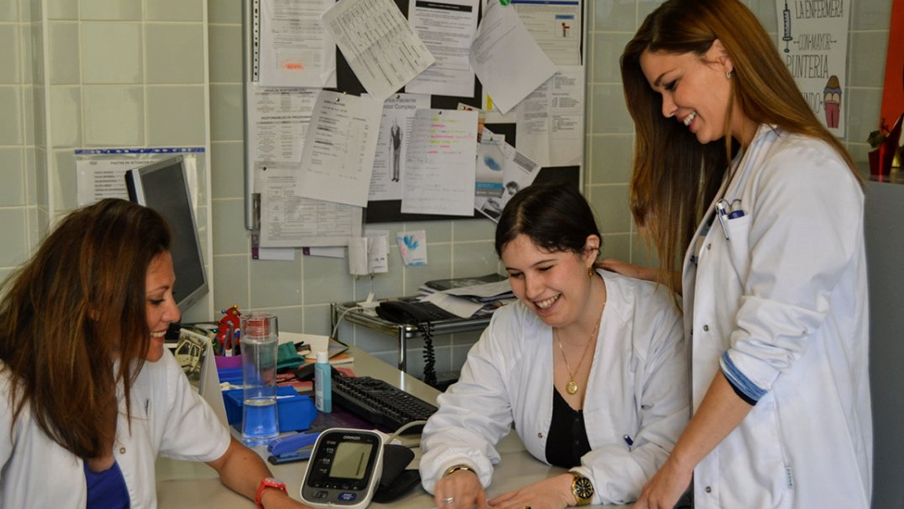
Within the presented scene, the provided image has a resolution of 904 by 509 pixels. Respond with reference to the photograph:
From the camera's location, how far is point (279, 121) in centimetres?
347

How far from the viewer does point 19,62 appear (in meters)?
3.21

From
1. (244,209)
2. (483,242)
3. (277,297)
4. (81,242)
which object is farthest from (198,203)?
(81,242)

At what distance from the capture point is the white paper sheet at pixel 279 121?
3.43 metres

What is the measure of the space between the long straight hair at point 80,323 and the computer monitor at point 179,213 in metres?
0.80

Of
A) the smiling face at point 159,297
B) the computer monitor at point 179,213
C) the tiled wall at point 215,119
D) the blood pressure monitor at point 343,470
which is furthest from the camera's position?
the tiled wall at point 215,119

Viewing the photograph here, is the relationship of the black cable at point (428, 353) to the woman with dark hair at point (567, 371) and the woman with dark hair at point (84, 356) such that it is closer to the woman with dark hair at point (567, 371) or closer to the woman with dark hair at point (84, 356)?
the woman with dark hair at point (567, 371)

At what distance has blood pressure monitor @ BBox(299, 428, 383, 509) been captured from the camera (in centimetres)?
200

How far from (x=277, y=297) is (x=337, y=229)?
11.9 inches

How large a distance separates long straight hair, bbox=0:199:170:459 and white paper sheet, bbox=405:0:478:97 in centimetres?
194

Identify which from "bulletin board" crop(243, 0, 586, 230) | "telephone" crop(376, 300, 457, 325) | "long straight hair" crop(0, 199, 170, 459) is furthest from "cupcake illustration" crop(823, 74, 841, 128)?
"long straight hair" crop(0, 199, 170, 459)

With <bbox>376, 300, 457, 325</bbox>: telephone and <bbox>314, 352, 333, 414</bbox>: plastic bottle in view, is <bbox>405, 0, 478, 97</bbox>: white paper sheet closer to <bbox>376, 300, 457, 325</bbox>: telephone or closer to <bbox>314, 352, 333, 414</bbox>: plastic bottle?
<bbox>376, 300, 457, 325</bbox>: telephone

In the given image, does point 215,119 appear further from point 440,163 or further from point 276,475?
point 276,475

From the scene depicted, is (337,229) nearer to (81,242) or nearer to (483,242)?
(483,242)

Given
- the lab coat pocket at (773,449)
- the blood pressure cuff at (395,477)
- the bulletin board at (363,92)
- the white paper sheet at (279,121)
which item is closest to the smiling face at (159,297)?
the blood pressure cuff at (395,477)
